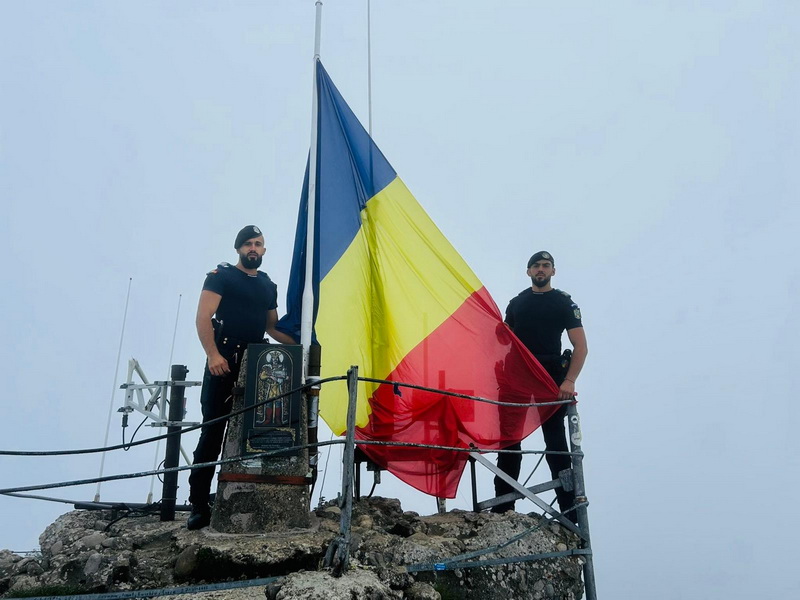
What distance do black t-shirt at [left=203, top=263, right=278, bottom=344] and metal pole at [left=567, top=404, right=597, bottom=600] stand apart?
3194 mm

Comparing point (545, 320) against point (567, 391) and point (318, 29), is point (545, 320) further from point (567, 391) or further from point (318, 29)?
point (318, 29)

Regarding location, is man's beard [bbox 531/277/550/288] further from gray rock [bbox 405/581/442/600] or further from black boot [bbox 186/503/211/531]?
black boot [bbox 186/503/211/531]

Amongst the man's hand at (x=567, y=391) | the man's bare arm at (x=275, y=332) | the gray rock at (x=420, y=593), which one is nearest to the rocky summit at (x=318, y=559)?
the gray rock at (x=420, y=593)

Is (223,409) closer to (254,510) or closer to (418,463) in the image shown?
(254,510)

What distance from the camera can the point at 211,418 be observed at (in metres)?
6.07

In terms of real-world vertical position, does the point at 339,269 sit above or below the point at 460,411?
above

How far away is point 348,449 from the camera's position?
4406 mm

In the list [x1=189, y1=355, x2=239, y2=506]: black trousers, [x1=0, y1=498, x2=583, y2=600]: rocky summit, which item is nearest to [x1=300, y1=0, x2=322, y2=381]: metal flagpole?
[x1=189, y1=355, x2=239, y2=506]: black trousers

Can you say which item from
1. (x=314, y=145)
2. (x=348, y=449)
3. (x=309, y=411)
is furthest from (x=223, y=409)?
(x=314, y=145)

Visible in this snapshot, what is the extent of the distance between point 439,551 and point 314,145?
14.2ft

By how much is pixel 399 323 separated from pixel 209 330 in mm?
2027

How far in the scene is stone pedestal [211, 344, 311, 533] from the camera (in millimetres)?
5391

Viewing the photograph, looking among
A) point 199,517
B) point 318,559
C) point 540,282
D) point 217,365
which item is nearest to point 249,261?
point 217,365

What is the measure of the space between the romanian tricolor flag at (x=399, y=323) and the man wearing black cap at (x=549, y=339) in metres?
0.32
